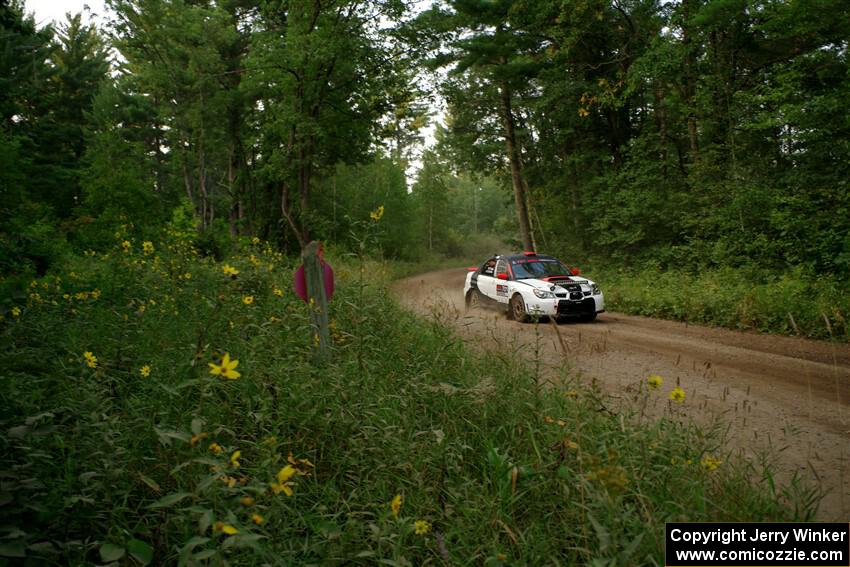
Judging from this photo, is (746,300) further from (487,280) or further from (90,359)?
(90,359)

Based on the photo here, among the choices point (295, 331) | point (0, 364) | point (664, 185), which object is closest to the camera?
point (0, 364)

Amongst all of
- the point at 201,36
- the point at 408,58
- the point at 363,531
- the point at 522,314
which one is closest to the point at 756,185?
the point at 522,314

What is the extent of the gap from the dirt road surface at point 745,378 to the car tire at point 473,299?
2.88m

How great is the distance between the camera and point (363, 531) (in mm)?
2727

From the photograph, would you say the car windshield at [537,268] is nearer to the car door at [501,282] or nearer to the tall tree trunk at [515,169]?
the car door at [501,282]

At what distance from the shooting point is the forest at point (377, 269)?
2.62 m

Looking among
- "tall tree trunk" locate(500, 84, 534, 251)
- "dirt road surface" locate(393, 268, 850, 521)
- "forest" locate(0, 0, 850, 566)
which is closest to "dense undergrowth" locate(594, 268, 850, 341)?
"forest" locate(0, 0, 850, 566)

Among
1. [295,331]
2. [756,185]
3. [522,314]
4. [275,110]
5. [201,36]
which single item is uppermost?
[201,36]

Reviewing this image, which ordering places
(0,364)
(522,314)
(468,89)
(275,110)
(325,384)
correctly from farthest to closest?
(468,89)
(275,110)
(522,314)
(325,384)
(0,364)

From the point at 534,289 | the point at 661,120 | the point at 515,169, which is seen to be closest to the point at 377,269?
the point at 534,289

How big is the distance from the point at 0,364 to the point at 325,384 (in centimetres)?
234

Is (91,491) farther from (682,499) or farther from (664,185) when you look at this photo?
(664,185)

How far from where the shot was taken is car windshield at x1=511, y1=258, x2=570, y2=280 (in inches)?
479

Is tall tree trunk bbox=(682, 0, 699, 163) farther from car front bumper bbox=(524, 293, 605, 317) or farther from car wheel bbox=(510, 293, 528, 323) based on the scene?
car wheel bbox=(510, 293, 528, 323)
